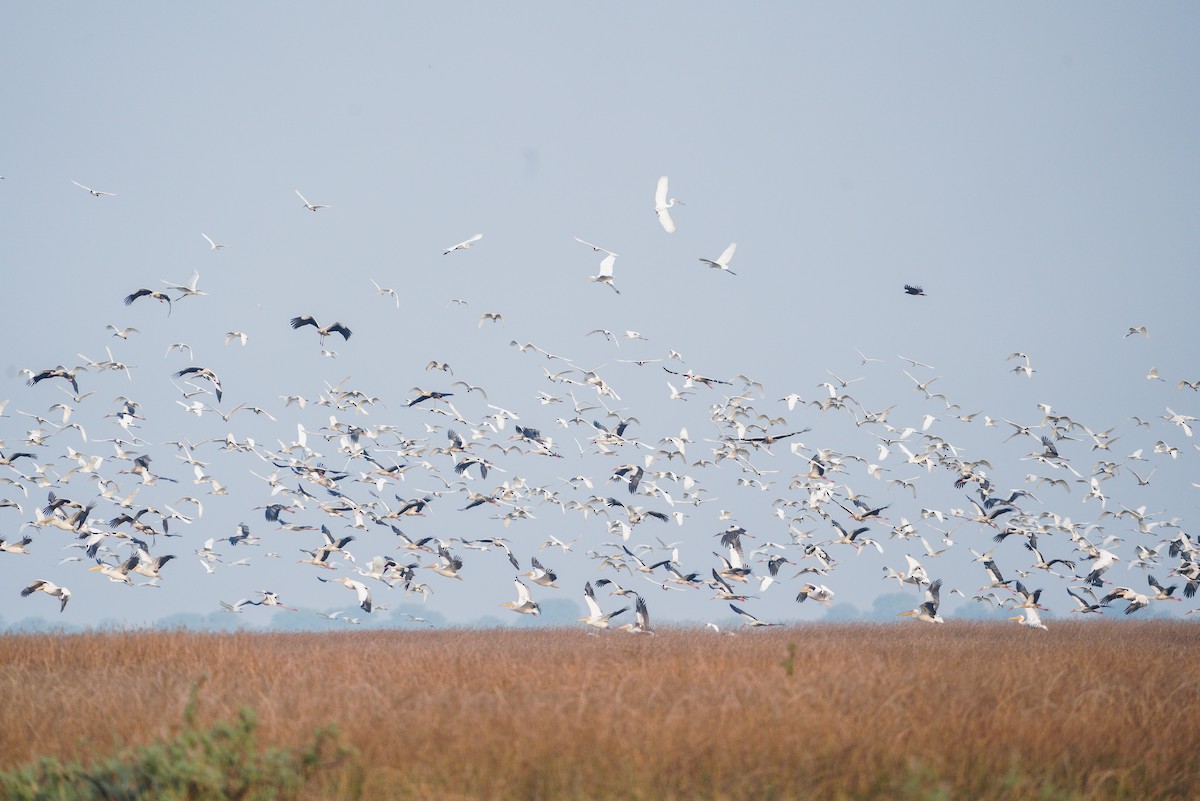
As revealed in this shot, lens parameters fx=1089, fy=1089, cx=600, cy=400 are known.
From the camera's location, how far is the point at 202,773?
27.3ft

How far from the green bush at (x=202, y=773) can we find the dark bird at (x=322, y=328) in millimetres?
17908

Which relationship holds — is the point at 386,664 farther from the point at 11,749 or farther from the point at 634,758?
the point at 634,758

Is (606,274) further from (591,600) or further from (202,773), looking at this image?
(202,773)

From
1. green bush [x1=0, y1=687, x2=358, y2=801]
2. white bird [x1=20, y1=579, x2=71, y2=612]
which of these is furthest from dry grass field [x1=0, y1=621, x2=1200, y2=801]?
white bird [x1=20, y1=579, x2=71, y2=612]

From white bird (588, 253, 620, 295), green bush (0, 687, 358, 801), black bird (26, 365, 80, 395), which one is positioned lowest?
green bush (0, 687, 358, 801)

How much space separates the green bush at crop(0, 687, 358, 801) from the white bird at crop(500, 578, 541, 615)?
16.0 meters

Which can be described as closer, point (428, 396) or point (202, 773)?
point (202, 773)

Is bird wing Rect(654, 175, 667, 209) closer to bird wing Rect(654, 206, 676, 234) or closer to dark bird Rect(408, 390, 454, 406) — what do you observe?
bird wing Rect(654, 206, 676, 234)

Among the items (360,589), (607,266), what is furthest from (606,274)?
(360,589)

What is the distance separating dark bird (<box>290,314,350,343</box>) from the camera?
85.3ft

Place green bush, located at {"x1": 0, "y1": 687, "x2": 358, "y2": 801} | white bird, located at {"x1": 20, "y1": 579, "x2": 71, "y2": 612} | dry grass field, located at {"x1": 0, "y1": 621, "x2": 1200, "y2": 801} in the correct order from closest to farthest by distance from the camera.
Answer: dry grass field, located at {"x1": 0, "y1": 621, "x2": 1200, "y2": 801} < green bush, located at {"x1": 0, "y1": 687, "x2": 358, "y2": 801} < white bird, located at {"x1": 20, "y1": 579, "x2": 71, "y2": 612}

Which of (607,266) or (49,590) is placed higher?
(607,266)

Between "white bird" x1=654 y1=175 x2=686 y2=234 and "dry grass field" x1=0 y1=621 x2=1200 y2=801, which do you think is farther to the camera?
"white bird" x1=654 y1=175 x2=686 y2=234

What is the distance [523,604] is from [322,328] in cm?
819
